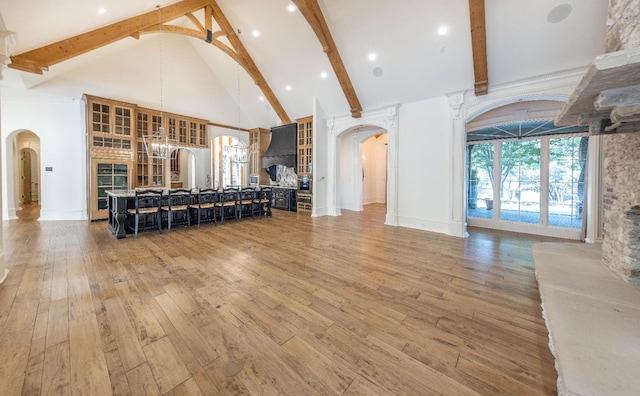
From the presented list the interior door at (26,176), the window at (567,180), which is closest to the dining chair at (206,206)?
the window at (567,180)

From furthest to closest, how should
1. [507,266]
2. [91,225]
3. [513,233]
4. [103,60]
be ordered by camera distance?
[103,60], [91,225], [513,233], [507,266]

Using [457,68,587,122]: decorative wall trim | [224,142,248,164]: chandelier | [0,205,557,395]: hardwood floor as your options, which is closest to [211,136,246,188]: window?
[224,142,248,164]: chandelier

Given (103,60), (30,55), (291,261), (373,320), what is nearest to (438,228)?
(291,261)

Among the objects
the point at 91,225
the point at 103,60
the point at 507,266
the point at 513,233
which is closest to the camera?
the point at 507,266

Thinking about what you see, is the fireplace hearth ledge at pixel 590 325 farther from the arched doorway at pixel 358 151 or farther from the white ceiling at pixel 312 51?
the arched doorway at pixel 358 151

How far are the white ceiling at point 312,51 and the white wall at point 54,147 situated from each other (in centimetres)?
51

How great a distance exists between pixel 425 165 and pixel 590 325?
445 cm

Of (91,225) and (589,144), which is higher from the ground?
(589,144)

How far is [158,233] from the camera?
5.23 m

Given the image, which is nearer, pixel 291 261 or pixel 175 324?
pixel 175 324

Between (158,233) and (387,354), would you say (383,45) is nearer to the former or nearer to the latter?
(387,354)

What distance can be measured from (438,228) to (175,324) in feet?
17.1

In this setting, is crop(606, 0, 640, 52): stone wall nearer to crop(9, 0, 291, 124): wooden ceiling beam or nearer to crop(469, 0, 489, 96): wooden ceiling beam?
crop(469, 0, 489, 96): wooden ceiling beam

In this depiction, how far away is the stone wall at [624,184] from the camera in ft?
7.34
